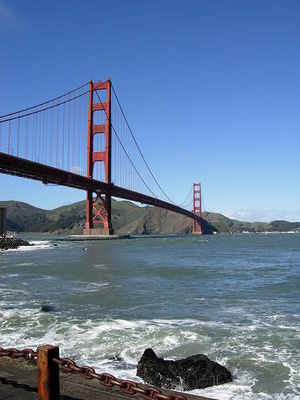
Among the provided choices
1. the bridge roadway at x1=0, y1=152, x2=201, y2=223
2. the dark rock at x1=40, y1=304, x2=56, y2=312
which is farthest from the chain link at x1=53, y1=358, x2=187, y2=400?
the bridge roadway at x1=0, y1=152, x2=201, y2=223

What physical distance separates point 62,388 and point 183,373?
201 cm

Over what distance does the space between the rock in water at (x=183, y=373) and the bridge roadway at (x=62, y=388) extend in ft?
4.81

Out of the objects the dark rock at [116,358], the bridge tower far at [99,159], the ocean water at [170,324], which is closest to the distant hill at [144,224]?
the bridge tower far at [99,159]

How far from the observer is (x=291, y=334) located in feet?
22.9

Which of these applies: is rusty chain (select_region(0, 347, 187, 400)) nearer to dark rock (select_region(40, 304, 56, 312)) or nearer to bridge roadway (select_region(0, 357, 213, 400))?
bridge roadway (select_region(0, 357, 213, 400))

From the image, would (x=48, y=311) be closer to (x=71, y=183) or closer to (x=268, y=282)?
(x=268, y=282)

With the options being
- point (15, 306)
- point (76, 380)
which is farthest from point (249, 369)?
point (15, 306)

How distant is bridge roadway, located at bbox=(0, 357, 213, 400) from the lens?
9.64 feet

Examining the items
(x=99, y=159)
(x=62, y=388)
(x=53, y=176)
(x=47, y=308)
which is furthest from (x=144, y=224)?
(x=62, y=388)

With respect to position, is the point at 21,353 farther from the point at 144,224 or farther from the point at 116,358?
the point at 144,224

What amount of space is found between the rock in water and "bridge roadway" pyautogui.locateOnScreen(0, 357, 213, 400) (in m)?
1.47

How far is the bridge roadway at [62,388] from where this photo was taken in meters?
2.94

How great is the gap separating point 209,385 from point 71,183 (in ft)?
142

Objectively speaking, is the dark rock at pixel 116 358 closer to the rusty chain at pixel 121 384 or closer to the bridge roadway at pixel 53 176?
the rusty chain at pixel 121 384
